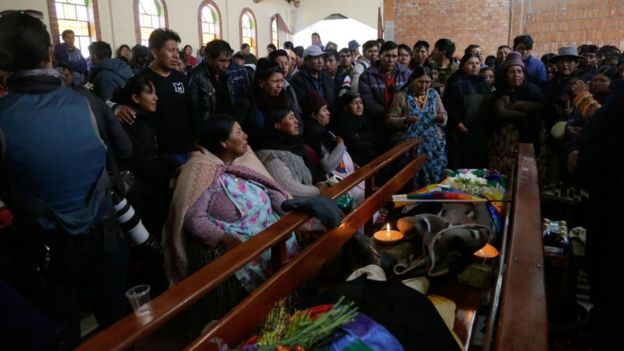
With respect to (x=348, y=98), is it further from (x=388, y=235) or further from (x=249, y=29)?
(x=249, y=29)

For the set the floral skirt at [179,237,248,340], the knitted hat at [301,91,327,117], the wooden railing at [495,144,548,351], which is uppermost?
the knitted hat at [301,91,327,117]

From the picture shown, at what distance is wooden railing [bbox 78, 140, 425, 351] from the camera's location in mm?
1117

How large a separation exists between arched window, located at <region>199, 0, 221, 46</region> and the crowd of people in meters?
7.60

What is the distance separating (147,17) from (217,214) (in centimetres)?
942

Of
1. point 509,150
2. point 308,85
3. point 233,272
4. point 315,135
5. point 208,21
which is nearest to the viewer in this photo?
point 233,272

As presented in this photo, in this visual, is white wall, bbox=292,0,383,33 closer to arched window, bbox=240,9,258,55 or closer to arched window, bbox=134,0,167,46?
arched window, bbox=240,9,258,55

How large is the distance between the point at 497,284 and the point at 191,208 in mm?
1391

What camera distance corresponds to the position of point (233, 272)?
142 cm

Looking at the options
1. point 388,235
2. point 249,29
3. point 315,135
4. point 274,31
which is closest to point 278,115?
point 315,135

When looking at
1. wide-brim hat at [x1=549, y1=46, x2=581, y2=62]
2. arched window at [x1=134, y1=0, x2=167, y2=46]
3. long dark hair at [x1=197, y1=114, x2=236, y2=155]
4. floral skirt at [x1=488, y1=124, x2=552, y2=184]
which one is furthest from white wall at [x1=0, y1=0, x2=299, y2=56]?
wide-brim hat at [x1=549, y1=46, x2=581, y2=62]

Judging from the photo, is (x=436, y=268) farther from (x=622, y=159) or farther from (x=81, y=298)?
(x=81, y=298)

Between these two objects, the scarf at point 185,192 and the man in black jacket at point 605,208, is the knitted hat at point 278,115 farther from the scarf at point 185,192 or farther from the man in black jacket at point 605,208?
the man in black jacket at point 605,208

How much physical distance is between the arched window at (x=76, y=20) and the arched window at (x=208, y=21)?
3.38 metres

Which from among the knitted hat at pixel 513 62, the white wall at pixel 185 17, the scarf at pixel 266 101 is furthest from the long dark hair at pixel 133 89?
the white wall at pixel 185 17
